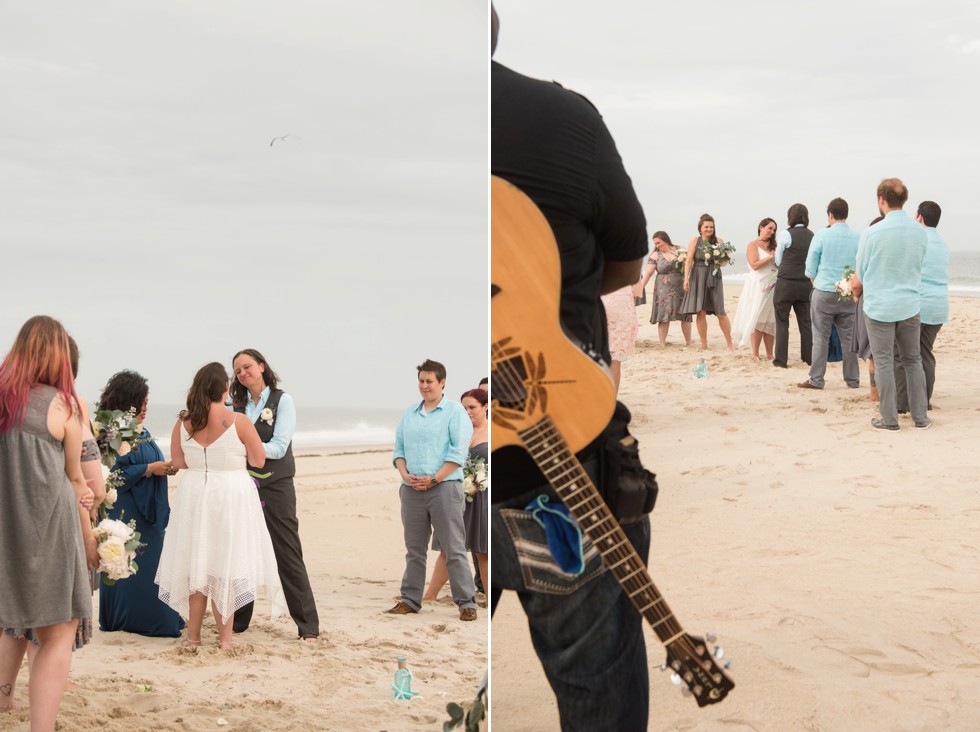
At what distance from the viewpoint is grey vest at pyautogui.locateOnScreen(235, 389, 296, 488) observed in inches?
211

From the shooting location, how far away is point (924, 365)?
351 inches

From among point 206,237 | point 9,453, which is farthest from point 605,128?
point 206,237

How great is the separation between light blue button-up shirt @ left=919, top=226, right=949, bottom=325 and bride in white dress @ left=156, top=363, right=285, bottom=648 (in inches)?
215

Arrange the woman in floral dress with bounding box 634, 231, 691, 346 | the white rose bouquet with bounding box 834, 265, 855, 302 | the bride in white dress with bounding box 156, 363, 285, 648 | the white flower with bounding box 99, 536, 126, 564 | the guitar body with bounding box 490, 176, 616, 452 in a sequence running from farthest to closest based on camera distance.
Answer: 1. the woman in floral dress with bounding box 634, 231, 691, 346
2. the white rose bouquet with bounding box 834, 265, 855, 302
3. the bride in white dress with bounding box 156, 363, 285, 648
4. the white flower with bounding box 99, 536, 126, 564
5. the guitar body with bounding box 490, 176, 616, 452

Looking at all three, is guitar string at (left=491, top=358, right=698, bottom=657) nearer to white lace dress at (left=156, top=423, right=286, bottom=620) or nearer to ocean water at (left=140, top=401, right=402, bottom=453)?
white lace dress at (left=156, top=423, right=286, bottom=620)

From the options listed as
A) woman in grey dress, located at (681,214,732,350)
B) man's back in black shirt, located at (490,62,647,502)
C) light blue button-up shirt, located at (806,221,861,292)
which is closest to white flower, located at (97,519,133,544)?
man's back in black shirt, located at (490,62,647,502)

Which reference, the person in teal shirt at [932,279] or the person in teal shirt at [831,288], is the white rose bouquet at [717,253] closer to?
the person in teal shirt at [831,288]

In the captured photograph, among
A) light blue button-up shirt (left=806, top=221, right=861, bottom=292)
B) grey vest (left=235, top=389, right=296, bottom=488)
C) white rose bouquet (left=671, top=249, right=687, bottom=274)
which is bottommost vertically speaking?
grey vest (left=235, top=389, right=296, bottom=488)

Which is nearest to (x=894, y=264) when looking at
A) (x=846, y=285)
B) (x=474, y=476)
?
(x=846, y=285)

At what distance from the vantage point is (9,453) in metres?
3.38

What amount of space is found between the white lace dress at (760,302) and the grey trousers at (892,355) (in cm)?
364

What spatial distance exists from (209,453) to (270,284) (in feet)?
143

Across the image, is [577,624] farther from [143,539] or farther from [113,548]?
[143,539]

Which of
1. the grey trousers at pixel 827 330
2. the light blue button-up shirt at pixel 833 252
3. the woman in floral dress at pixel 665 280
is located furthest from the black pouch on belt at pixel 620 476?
the woman in floral dress at pixel 665 280
